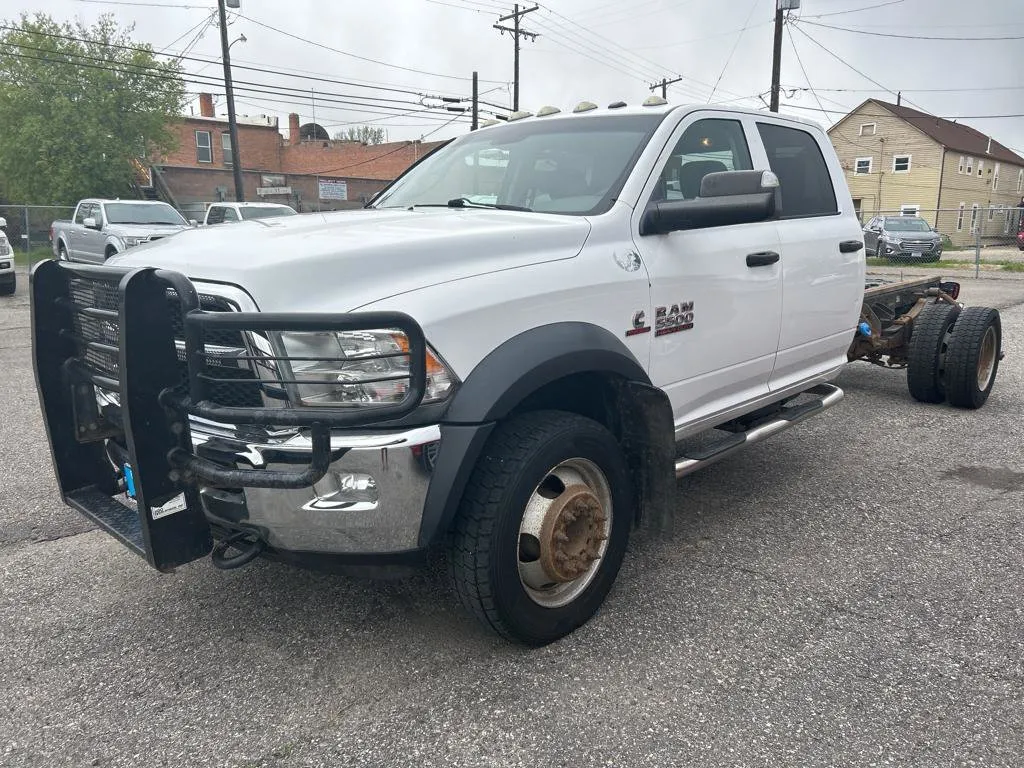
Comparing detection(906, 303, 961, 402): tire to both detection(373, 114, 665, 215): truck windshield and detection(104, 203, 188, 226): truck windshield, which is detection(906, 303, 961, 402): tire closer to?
detection(373, 114, 665, 215): truck windshield

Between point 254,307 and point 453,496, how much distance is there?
0.82 metres

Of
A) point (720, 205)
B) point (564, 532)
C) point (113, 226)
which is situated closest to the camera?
point (564, 532)

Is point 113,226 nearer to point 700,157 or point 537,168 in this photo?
point 537,168

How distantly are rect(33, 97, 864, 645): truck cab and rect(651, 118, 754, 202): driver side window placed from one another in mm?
15

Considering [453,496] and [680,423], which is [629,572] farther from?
[453,496]

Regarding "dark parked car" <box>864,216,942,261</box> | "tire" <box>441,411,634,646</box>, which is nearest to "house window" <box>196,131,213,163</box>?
"dark parked car" <box>864,216,942,261</box>

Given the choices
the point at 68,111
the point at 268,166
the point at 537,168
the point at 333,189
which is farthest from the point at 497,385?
the point at 268,166

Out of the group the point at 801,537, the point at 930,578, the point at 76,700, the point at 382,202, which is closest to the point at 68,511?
the point at 76,700

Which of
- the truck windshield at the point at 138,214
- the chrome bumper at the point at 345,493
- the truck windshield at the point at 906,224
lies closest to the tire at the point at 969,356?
the chrome bumper at the point at 345,493

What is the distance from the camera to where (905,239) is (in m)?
24.4

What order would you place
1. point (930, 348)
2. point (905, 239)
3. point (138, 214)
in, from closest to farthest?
point (930, 348), point (138, 214), point (905, 239)

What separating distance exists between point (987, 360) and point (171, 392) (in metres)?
6.24

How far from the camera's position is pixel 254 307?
243 cm

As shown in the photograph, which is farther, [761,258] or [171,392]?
[761,258]
